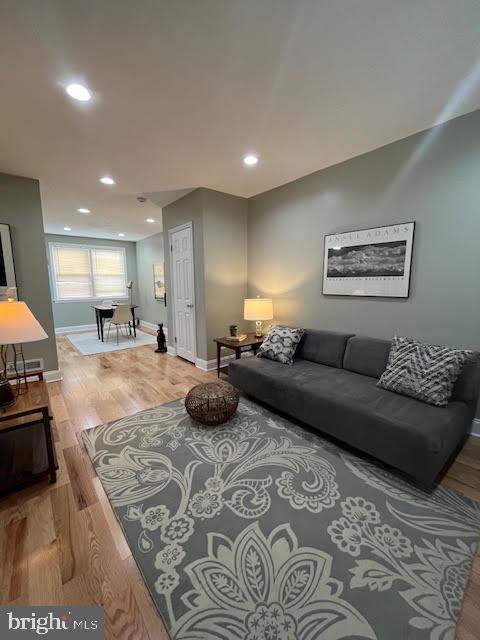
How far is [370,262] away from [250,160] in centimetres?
168

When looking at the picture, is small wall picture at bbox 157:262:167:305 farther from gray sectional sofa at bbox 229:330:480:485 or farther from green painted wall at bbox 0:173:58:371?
gray sectional sofa at bbox 229:330:480:485

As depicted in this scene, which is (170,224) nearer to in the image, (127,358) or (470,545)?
(127,358)

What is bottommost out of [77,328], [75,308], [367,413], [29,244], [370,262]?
[77,328]

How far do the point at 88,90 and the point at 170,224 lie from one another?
2.53m

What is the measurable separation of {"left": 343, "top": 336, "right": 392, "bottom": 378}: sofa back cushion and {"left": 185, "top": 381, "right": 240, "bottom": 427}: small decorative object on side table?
123 centimetres

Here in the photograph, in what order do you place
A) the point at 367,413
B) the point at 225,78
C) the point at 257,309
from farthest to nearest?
the point at 257,309
the point at 367,413
the point at 225,78

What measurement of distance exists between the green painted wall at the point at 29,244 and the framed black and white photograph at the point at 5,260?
0.05 meters

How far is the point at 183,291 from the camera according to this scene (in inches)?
164

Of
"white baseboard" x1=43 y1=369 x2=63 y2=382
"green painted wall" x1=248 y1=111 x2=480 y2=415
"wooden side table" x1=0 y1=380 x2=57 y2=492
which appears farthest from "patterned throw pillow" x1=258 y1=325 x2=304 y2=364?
"white baseboard" x1=43 y1=369 x2=63 y2=382

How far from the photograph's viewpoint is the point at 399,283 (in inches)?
99.6

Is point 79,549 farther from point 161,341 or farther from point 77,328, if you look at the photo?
point 77,328

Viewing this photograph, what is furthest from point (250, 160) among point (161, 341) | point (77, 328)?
point (77, 328)

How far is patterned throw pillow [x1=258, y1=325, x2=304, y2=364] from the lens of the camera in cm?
289

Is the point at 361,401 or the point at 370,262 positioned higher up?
the point at 370,262
